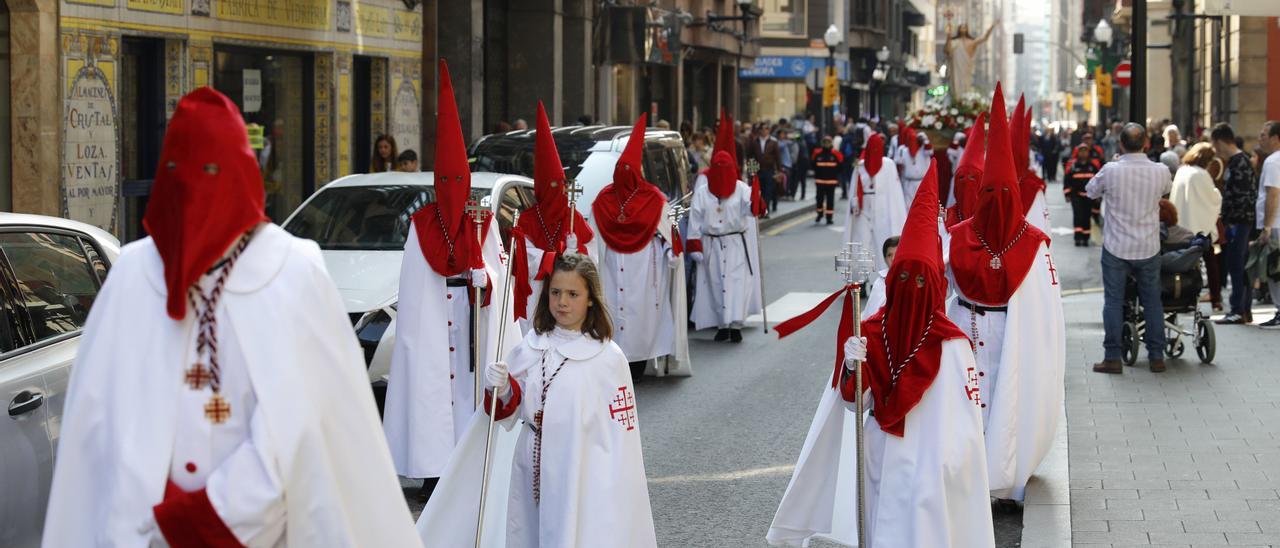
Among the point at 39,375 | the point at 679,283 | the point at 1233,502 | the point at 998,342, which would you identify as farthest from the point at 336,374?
the point at 679,283

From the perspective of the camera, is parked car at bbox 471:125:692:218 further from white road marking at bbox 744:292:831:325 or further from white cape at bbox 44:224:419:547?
white cape at bbox 44:224:419:547

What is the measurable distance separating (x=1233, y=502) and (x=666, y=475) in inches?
112

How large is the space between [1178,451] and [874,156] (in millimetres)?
11281

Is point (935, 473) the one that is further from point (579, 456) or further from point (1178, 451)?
point (1178, 451)

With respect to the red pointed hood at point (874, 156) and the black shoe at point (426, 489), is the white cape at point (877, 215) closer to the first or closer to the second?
the red pointed hood at point (874, 156)

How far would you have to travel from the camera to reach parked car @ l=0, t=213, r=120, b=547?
5520 millimetres

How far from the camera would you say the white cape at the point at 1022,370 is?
314 inches

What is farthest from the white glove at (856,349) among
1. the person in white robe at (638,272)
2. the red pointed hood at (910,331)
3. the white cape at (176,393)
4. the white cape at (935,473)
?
the person in white robe at (638,272)

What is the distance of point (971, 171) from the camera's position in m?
9.35

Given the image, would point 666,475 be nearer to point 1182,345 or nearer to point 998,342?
point 998,342

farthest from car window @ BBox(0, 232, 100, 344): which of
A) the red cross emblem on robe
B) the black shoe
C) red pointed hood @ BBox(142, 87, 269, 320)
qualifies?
the black shoe

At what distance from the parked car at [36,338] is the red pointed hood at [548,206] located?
4.33 meters

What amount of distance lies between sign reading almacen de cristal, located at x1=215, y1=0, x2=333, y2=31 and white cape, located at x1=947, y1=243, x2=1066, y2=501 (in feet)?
40.0

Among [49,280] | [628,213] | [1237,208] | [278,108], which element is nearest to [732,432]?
[628,213]
